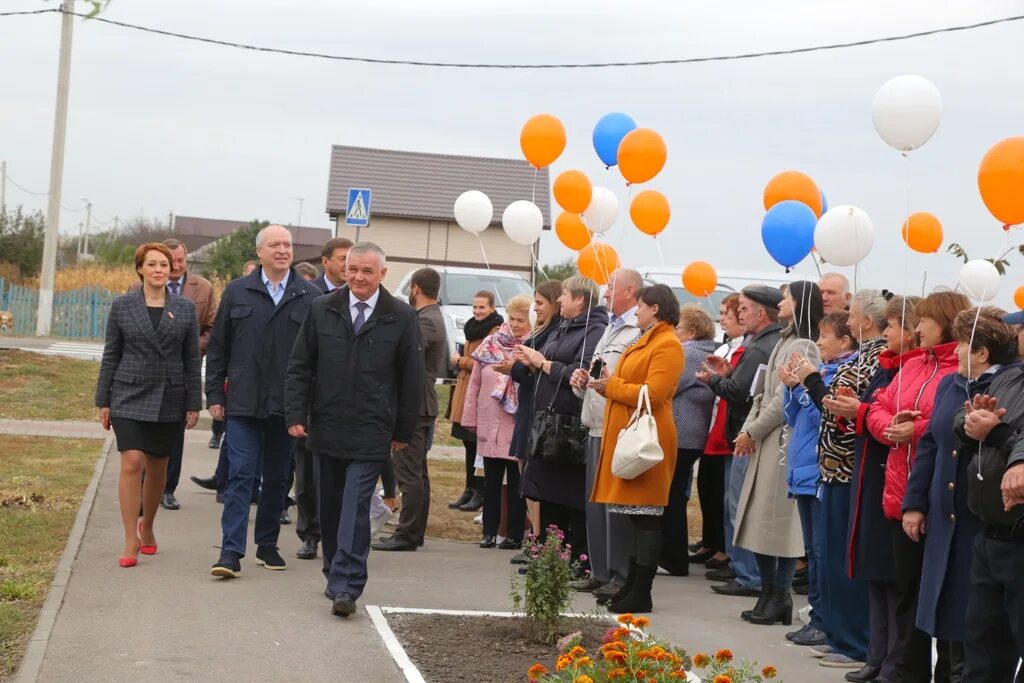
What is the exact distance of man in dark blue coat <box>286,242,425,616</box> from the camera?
27.2ft

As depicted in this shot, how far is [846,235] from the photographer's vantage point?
8.34m

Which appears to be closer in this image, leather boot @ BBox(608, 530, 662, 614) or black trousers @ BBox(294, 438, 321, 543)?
leather boot @ BBox(608, 530, 662, 614)

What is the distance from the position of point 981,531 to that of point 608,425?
3224 millimetres

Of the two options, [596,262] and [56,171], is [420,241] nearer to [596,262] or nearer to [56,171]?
[56,171]

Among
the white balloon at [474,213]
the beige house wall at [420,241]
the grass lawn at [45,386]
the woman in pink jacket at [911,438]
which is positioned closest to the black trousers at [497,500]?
the white balloon at [474,213]

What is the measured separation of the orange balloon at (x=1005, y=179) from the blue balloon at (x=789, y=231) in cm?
225

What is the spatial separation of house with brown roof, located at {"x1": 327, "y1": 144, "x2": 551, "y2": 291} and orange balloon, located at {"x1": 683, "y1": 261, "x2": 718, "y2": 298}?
3245 cm

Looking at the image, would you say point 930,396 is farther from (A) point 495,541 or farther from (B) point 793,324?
(A) point 495,541

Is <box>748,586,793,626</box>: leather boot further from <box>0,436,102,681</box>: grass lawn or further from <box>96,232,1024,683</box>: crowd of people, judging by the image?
<box>0,436,102,681</box>: grass lawn

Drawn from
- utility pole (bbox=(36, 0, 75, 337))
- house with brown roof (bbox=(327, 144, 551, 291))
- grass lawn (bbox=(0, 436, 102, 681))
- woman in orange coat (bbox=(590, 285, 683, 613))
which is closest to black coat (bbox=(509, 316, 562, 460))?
woman in orange coat (bbox=(590, 285, 683, 613))

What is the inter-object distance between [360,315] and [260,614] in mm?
1905

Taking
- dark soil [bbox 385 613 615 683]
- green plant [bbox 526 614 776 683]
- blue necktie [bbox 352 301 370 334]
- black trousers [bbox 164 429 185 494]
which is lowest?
dark soil [bbox 385 613 615 683]

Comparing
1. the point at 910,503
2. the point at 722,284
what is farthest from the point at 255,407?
the point at 722,284

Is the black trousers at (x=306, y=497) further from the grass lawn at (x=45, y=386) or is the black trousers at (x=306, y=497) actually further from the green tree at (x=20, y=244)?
the green tree at (x=20, y=244)
